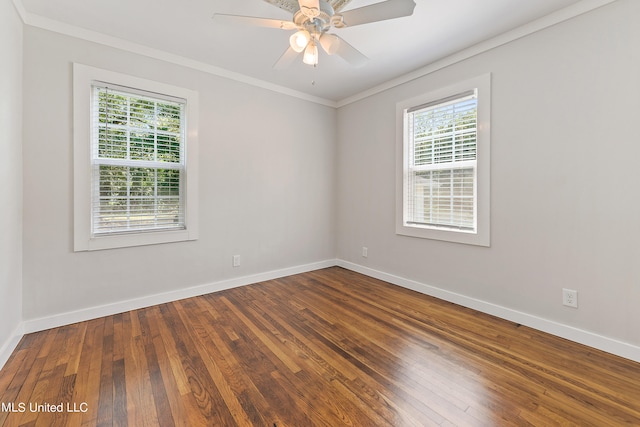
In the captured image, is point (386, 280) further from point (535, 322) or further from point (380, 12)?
point (380, 12)

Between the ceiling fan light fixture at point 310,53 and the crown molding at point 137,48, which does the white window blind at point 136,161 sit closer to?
the crown molding at point 137,48

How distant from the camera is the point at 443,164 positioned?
2.97 metres

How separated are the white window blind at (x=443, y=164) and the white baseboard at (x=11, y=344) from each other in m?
3.60

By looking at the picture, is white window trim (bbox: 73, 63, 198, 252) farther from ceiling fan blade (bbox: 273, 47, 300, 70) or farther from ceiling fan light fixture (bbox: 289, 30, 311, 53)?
ceiling fan light fixture (bbox: 289, 30, 311, 53)

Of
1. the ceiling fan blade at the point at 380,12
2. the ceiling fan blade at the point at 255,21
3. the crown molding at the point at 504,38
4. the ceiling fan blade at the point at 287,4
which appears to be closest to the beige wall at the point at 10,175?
the ceiling fan blade at the point at 255,21

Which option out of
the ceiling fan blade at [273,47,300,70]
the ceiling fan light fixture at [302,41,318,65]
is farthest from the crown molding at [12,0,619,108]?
the ceiling fan light fixture at [302,41,318,65]

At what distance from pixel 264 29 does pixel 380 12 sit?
1.24m

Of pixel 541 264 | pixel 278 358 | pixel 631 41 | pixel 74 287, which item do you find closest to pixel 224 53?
pixel 74 287

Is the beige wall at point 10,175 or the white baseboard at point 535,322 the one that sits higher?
the beige wall at point 10,175

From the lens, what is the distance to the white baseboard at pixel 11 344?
1.81 m

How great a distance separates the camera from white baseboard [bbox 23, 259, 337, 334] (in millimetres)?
2275

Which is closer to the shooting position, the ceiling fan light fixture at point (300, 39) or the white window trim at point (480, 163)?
the ceiling fan light fixture at point (300, 39)

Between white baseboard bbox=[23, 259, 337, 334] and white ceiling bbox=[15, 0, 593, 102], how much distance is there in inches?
95.9

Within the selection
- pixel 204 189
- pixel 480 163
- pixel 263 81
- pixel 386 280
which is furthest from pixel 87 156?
pixel 480 163
